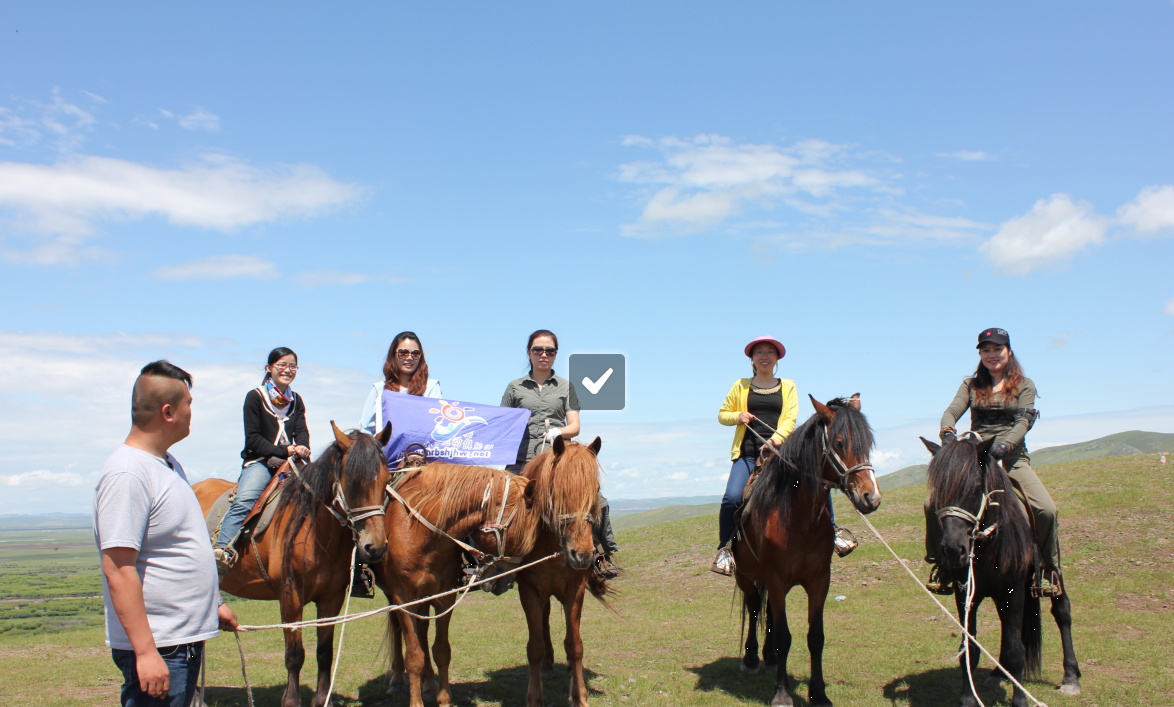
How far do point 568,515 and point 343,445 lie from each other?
1.93 metres

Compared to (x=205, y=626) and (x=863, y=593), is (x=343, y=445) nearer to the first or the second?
(x=205, y=626)

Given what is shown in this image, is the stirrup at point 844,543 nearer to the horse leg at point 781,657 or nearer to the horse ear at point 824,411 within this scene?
the horse leg at point 781,657

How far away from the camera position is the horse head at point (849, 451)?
561 centimetres

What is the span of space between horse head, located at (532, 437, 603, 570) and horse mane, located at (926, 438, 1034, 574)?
8.95 feet

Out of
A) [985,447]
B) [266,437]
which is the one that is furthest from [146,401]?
[985,447]

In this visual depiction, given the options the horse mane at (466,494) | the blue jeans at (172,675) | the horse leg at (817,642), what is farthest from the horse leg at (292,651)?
the horse leg at (817,642)

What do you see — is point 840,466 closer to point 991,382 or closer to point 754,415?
point 754,415

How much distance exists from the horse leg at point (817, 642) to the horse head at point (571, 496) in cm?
220

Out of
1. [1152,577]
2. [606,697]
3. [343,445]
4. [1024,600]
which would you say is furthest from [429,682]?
[1152,577]

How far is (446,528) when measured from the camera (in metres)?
6.04

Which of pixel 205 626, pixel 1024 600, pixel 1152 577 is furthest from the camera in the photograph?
pixel 1152 577

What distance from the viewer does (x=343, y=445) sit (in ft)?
19.2

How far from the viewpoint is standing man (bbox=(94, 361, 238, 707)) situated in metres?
2.73

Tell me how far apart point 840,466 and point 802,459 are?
0.48 m
